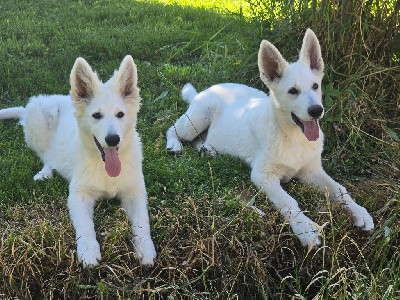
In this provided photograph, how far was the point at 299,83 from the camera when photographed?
416 centimetres

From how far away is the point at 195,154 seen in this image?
5074 millimetres

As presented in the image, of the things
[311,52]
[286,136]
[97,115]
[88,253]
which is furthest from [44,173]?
[311,52]

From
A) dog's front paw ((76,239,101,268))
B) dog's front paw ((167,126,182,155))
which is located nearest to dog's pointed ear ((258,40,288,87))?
dog's front paw ((167,126,182,155))

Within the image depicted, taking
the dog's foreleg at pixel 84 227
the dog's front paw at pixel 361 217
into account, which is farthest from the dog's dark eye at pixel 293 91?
the dog's foreleg at pixel 84 227

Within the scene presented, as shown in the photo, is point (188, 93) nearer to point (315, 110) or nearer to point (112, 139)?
point (315, 110)

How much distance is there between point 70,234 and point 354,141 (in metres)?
2.49

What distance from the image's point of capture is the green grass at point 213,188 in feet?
11.6

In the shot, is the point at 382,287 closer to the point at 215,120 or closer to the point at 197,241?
the point at 197,241

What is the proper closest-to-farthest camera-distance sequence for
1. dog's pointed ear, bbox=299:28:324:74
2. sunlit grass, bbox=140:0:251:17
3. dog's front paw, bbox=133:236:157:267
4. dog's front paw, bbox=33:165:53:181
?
dog's front paw, bbox=133:236:157:267
dog's pointed ear, bbox=299:28:324:74
dog's front paw, bbox=33:165:53:181
sunlit grass, bbox=140:0:251:17

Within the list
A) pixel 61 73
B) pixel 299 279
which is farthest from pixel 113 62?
pixel 299 279

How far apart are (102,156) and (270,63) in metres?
1.44

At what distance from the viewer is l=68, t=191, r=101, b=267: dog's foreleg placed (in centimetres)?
347

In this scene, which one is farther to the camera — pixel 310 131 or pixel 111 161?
pixel 310 131

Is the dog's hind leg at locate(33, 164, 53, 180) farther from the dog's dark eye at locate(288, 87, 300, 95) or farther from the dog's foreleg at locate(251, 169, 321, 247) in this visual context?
the dog's dark eye at locate(288, 87, 300, 95)
